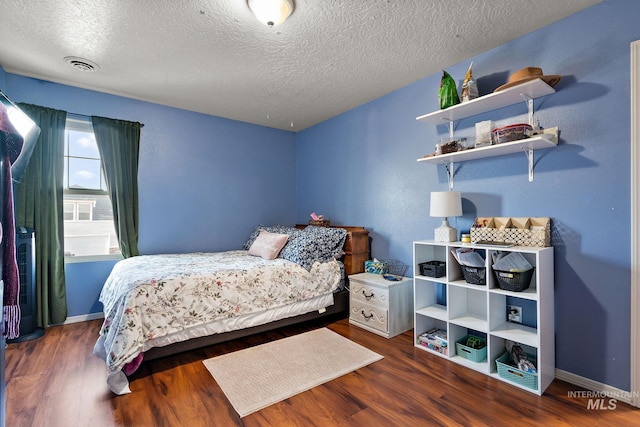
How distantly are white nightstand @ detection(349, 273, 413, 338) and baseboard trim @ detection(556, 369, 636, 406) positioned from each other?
45.7 inches

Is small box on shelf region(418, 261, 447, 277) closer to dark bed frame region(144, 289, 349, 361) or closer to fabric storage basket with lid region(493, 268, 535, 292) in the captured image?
fabric storage basket with lid region(493, 268, 535, 292)

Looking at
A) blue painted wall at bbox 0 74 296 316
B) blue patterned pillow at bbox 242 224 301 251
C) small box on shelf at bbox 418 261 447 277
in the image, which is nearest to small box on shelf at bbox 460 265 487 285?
small box on shelf at bbox 418 261 447 277

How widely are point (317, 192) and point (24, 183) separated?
3.12 m

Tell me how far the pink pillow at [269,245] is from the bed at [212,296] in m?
0.01

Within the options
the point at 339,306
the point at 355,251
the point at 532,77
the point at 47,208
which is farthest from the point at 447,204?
the point at 47,208

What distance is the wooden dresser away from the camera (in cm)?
326

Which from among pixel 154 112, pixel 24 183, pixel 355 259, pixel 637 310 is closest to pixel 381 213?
pixel 355 259

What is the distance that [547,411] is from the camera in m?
1.67

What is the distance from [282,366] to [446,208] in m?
1.75

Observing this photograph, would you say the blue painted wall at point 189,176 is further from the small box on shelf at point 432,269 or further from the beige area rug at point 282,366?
the small box on shelf at point 432,269

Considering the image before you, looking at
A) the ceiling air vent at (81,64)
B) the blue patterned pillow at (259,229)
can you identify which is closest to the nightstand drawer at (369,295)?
the blue patterned pillow at (259,229)

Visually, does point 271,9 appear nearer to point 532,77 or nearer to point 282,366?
point 532,77

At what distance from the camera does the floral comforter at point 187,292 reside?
6.53ft

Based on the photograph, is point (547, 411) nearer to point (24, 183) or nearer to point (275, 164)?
point (275, 164)
